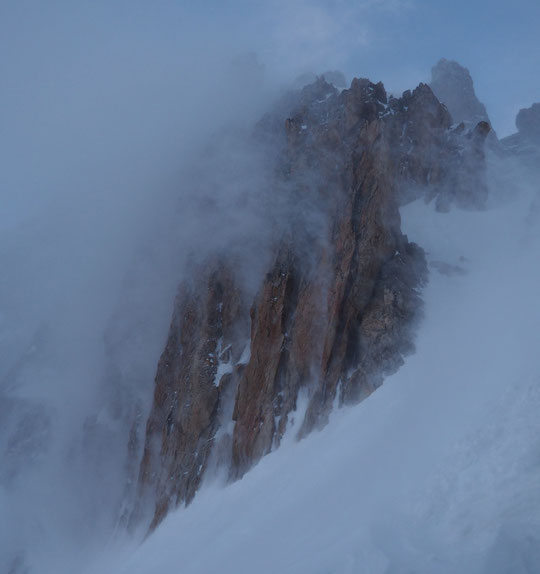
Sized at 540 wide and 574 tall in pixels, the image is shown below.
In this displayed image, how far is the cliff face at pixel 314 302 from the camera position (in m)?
21.7

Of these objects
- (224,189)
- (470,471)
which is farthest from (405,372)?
(224,189)

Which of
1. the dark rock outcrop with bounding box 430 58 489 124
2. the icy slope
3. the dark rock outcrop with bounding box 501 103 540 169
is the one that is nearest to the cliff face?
the icy slope

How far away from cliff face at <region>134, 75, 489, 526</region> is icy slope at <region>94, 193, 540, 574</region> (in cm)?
160

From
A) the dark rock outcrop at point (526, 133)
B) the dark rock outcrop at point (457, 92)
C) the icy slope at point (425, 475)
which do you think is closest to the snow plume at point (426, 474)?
the icy slope at point (425, 475)

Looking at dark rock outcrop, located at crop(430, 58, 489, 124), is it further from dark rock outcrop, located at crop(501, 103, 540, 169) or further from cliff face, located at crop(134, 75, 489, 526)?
cliff face, located at crop(134, 75, 489, 526)

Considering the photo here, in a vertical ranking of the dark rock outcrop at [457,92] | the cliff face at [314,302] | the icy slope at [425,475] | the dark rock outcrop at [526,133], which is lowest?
the icy slope at [425,475]

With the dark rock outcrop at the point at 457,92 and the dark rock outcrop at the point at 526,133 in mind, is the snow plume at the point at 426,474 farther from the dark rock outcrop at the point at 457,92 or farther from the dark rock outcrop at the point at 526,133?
the dark rock outcrop at the point at 457,92

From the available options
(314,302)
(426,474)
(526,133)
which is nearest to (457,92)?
(526,133)

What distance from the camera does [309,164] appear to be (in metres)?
31.7

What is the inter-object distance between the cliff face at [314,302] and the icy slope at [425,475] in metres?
1.60

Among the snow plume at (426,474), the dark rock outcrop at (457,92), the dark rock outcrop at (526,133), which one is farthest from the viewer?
the dark rock outcrop at (457,92)

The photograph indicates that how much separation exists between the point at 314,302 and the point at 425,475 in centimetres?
1250

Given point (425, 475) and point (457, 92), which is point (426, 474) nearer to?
point (425, 475)

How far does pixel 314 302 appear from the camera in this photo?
2330cm
